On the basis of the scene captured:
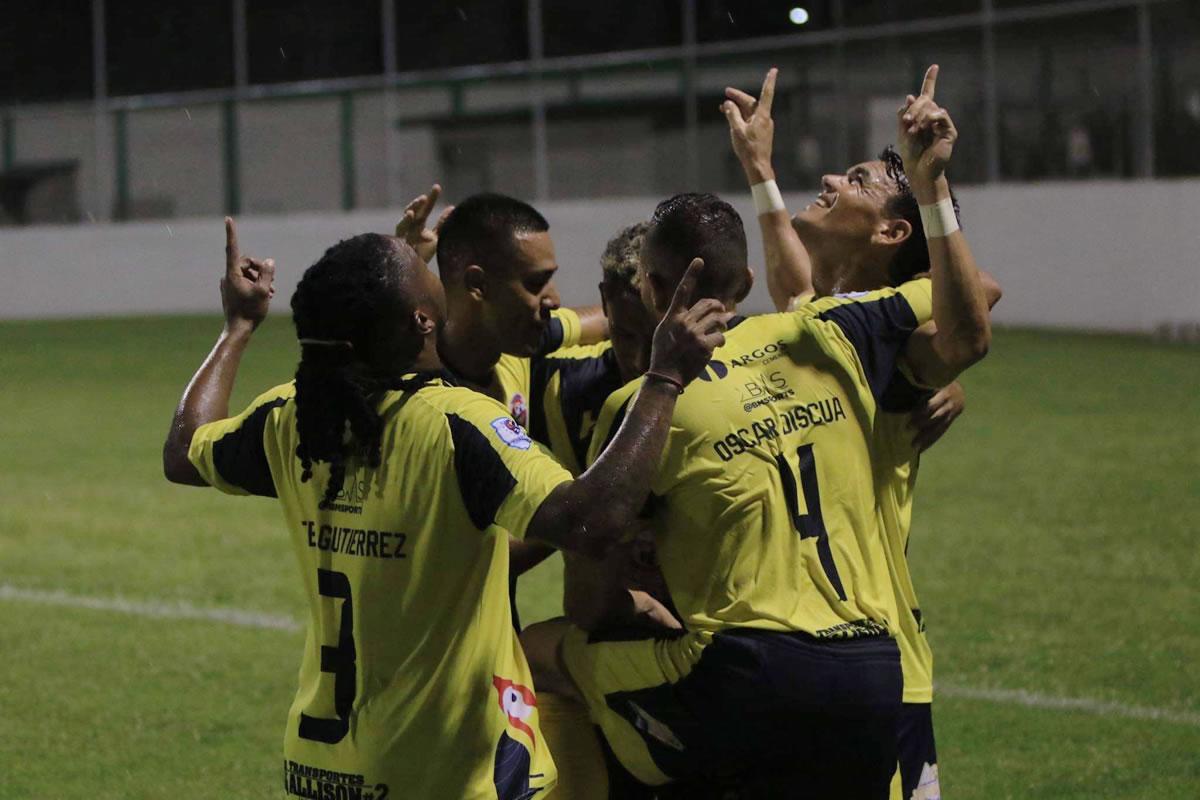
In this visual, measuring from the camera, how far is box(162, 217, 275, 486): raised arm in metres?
4.01

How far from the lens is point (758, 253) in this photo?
2652 centimetres

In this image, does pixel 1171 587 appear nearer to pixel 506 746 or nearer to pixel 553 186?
pixel 506 746

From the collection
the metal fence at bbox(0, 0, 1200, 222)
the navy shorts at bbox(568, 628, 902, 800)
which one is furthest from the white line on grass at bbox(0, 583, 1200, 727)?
the metal fence at bbox(0, 0, 1200, 222)

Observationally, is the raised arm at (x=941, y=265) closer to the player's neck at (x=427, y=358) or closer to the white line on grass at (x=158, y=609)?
the player's neck at (x=427, y=358)

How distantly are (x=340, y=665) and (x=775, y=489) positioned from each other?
96 cm

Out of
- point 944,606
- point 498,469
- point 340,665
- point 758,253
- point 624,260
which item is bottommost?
point 944,606

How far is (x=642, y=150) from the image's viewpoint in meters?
28.4

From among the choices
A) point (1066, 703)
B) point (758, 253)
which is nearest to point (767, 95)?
point (1066, 703)

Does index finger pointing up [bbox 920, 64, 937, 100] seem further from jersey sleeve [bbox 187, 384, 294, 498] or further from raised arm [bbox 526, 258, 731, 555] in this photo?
jersey sleeve [bbox 187, 384, 294, 498]

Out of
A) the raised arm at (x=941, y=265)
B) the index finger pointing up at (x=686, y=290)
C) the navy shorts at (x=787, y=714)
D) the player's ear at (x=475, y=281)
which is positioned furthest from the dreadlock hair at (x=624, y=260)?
the navy shorts at (x=787, y=714)

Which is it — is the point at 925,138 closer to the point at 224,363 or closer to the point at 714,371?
the point at 714,371

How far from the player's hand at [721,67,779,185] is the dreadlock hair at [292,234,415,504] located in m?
1.69

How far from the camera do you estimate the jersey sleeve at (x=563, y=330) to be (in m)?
5.55

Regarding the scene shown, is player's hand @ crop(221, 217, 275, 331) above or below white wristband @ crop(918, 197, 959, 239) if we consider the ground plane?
below
